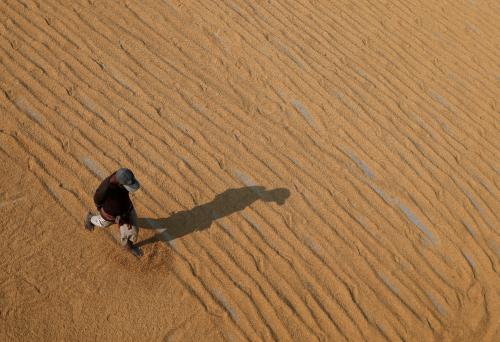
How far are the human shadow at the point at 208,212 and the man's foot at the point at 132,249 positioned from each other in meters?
0.08

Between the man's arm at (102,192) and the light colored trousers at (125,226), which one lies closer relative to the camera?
the man's arm at (102,192)

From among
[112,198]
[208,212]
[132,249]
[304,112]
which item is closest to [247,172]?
[208,212]

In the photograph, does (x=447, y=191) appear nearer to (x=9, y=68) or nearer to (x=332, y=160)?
(x=332, y=160)

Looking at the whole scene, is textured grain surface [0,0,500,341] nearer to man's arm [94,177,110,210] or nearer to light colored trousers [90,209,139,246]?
light colored trousers [90,209,139,246]

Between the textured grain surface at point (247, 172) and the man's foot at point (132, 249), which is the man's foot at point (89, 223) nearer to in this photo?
the textured grain surface at point (247, 172)

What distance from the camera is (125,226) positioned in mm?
4250

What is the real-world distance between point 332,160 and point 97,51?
3405mm

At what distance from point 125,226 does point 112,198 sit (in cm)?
44

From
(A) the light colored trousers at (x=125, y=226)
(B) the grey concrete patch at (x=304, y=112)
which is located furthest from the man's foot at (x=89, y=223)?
(B) the grey concrete patch at (x=304, y=112)

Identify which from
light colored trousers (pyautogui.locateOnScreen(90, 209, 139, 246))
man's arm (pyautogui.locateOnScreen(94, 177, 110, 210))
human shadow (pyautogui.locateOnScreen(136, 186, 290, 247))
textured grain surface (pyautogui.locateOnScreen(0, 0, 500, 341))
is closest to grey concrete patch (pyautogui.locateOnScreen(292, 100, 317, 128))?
textured grain surface (pyautogui.locateOnScreen(0, 0, 500, 341))

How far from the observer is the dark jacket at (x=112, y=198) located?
12.6 ft

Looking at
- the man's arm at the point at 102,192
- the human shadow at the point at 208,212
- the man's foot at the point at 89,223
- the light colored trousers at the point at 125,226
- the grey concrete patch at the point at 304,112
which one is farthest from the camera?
the grey concrete patch at the point at 304,112

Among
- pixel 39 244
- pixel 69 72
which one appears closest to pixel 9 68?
pixel 69 72

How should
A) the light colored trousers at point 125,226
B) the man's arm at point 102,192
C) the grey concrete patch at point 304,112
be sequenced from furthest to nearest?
1. the grey concrete patch at point 304,112
2. the light colored trousers at point 125,226
3. the man's arm at point 102,192
